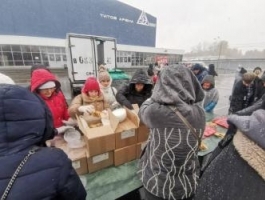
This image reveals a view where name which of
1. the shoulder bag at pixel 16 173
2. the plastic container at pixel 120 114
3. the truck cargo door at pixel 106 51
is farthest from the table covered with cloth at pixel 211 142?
the truck cargo door at pixel 106 51

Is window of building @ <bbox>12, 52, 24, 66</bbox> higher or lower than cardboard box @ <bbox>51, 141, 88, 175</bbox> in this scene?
higher

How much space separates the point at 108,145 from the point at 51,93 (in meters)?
1.02

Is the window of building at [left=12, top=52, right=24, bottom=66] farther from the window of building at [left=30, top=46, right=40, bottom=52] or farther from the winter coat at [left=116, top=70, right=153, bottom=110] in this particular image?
the winter coat at [left=116, top=70, right=153, bottom=110]

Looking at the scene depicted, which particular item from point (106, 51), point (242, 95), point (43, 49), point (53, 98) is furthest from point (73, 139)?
point (43, 49)

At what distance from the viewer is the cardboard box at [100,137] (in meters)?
1.43

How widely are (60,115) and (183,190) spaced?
1.63 m

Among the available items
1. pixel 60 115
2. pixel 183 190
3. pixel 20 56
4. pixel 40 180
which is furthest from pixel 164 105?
pixel 20 56

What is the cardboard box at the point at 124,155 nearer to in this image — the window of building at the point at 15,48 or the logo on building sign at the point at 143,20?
the window of building at the point at 15,48

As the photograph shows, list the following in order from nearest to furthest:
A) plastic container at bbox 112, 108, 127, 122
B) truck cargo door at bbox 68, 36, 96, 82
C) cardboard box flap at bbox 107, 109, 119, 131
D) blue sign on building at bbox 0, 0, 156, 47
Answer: cardboard box flap at bbox 107, 109, 119, 131, plastic container at bbox 112, 108, 127, 122, truck cargo door at bbox 68, 36, 96, 82, blue sign on building at bbox 0, 0, 156, 47

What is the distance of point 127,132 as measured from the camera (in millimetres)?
1589

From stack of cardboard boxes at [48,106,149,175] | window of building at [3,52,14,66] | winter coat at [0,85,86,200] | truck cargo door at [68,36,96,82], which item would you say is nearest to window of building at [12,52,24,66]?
window of building at [3,52,14,66]

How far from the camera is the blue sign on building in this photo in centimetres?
1541

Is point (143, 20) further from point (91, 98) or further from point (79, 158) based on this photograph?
point (79, 158)

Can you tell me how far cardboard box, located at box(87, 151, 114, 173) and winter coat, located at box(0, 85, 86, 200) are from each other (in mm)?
671
